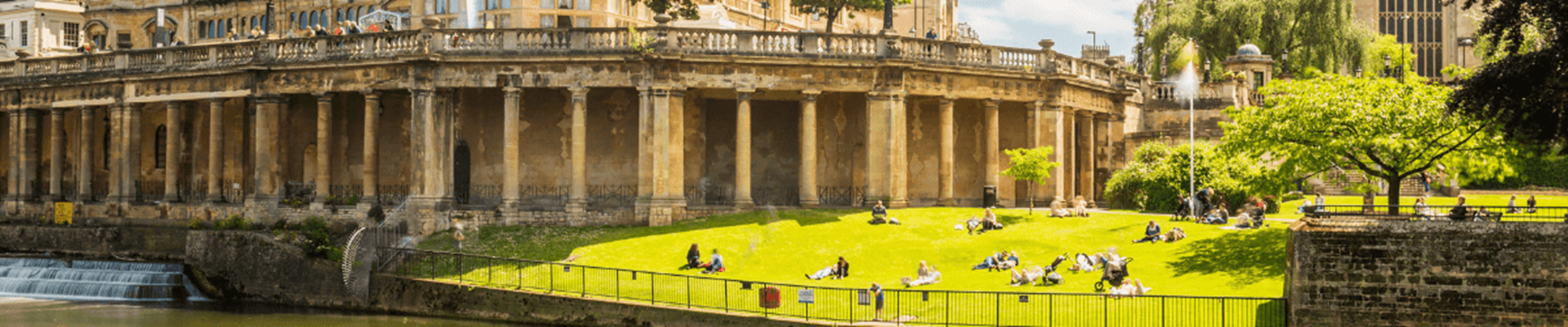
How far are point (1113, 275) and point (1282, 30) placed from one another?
42.3 meters

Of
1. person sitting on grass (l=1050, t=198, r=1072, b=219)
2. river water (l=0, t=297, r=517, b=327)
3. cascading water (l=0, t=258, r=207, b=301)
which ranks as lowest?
river water (l=0, t=297, r=517, b=327)

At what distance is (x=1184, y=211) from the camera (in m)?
38.0

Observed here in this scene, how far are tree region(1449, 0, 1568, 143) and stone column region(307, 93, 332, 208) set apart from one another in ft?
104

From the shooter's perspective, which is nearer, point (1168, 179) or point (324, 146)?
point (324, 146)

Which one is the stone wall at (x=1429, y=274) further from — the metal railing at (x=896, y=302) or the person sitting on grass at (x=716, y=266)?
the person sitting on grass at (x=716, y=266)

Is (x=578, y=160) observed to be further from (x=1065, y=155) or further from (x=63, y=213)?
(x=63, y=213)

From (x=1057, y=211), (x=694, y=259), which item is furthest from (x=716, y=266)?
(x=1057, y=211)

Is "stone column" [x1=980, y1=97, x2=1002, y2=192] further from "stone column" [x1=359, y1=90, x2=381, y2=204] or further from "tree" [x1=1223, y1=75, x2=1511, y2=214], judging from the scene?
"stone column" [x1=359, y1=90, x2=381, y2=204]

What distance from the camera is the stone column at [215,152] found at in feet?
145

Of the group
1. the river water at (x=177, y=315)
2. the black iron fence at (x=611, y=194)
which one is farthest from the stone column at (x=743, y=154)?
the river water at (x=177, y=315)

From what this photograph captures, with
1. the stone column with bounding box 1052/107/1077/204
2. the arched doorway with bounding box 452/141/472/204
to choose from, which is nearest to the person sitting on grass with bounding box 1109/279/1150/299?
the stone column with bounding box 1052/107/1077/204

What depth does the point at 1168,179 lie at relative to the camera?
42938 millimetres

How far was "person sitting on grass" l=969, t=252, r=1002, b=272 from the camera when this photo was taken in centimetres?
3184

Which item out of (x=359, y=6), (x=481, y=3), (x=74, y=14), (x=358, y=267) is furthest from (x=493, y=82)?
A: (x=74, y=14)
